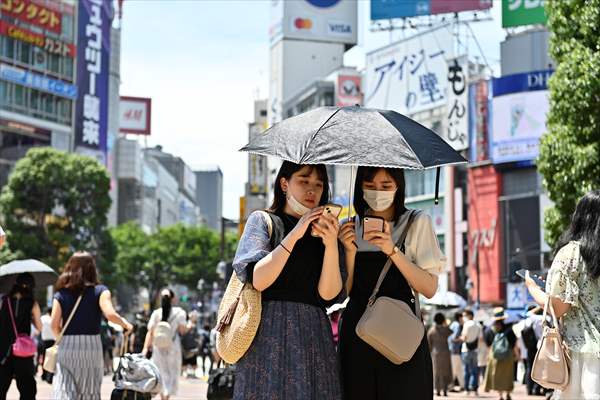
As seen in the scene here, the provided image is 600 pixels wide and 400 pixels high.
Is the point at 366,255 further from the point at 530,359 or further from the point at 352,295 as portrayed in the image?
the point at 530,359

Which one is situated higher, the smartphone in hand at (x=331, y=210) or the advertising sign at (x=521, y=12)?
the advertising sign at (x=521, y=12)

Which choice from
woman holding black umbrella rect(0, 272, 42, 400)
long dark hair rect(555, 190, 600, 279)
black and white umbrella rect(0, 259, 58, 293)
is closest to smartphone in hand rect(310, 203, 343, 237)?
long dark hair rect(555, 190, 600, 279)

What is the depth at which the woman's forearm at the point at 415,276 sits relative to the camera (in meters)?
4.86

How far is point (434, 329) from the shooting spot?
20906 mm

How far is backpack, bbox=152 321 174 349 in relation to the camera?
14.8 m

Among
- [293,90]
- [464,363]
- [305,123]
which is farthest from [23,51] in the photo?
[305,123]

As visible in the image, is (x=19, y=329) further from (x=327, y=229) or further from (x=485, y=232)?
(x=485, y=232)

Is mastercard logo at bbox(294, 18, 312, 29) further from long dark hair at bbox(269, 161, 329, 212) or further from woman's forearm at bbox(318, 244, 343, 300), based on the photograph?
woman's forearm at bbox(318, 244, 343, 300)

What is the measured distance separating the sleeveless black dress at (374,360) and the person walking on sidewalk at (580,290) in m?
0.76

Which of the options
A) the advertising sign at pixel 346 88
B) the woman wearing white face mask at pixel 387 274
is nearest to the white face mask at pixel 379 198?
the woman wearing white face mask at pixel 387 274

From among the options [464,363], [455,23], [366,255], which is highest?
[455,23]

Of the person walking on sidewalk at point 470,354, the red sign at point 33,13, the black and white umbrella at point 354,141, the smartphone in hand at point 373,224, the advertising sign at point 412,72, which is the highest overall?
the red sign at point 33,13

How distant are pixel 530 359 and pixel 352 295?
1533 centimetres

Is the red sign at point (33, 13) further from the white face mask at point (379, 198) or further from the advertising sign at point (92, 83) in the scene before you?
the white face mask at point (379, 198)
